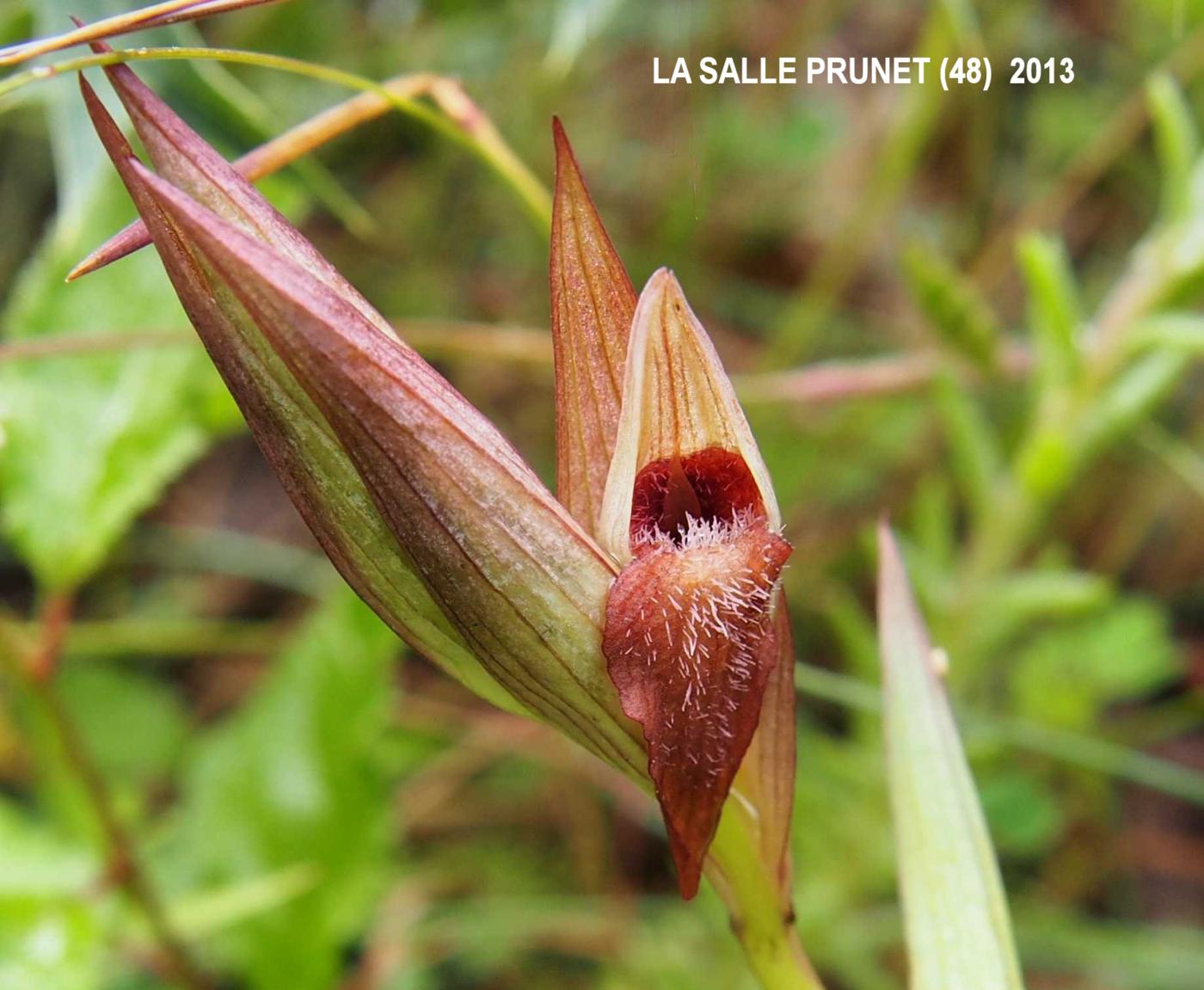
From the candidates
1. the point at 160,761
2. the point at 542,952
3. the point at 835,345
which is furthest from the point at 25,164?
the point at 542,952

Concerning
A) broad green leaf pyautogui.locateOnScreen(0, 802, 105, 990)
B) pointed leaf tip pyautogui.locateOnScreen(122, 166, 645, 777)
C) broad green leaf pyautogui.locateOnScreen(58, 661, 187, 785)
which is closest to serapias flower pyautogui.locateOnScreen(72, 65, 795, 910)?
pointed leaf tip pyautogui.locateOnScreen(122, 166, 645, 777)

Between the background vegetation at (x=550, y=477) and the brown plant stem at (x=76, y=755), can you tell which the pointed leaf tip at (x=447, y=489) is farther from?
the brown plant stem at (x=76, y=755)

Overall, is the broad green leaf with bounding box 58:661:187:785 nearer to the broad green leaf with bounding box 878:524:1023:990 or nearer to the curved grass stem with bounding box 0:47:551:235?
the curved grass stem with bounding box 0:47:551:235

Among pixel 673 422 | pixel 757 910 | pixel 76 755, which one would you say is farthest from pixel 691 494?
pixel 76 755

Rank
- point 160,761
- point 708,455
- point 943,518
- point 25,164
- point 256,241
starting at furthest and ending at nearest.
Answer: point 25,164
point 160,761
point 943,518
point 708,455
point 256,241

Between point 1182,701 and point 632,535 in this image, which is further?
point 1182,701

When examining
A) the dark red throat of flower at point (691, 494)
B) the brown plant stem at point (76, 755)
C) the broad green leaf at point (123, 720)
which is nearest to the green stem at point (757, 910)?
the dark red throat of flower at point (691, 494)

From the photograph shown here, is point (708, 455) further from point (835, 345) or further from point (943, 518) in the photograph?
point (835, 345)
